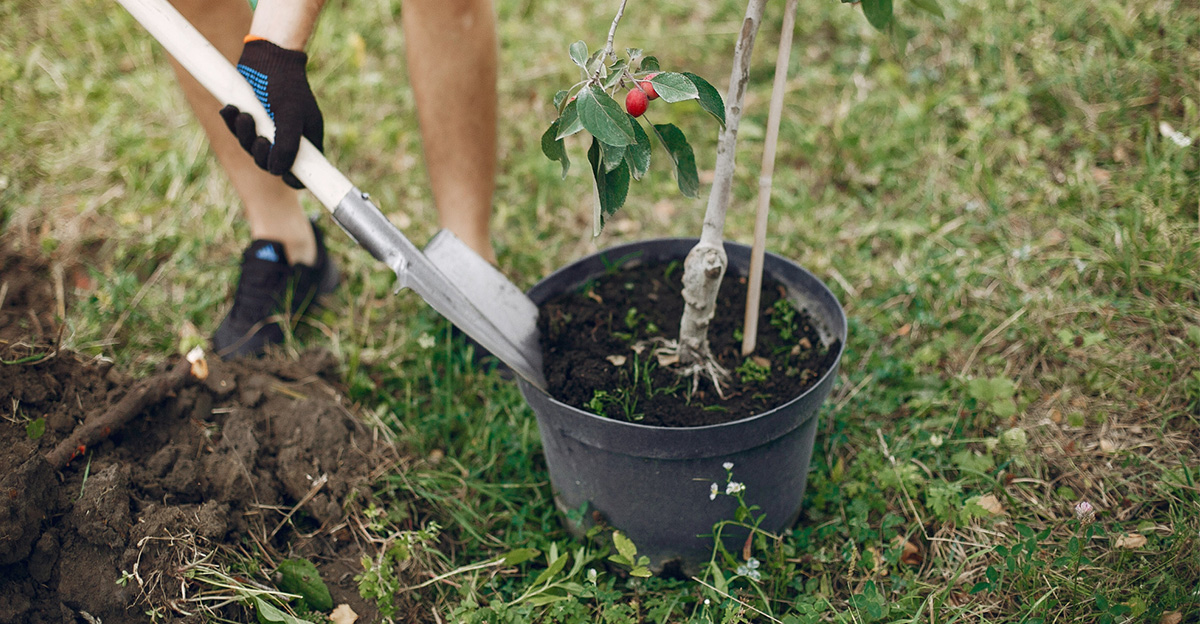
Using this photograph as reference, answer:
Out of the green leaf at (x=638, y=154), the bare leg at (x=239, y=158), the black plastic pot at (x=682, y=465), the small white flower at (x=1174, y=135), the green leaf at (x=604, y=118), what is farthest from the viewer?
the small white flower at (x=1174, y=135)

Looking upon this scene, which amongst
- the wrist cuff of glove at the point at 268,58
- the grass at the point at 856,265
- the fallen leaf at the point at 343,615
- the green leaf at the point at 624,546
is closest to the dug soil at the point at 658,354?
the green leaf at the point at 624,546

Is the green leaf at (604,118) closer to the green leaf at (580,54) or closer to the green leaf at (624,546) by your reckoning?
the green leaf at (580,54)

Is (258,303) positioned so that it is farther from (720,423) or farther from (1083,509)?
(1083,509)

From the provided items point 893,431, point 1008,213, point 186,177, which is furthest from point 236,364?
point 1008,213

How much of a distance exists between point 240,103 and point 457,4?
602 mm

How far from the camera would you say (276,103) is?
154 cm

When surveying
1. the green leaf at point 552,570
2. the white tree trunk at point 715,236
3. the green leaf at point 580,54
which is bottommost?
the green leaf at point 552,570

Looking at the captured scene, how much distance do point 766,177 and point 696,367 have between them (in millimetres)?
412

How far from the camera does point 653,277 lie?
1836mm

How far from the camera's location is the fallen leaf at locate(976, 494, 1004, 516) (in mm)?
1667

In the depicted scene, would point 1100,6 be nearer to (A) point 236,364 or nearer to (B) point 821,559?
(B) point 821,559

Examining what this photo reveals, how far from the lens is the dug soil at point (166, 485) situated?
1360mm

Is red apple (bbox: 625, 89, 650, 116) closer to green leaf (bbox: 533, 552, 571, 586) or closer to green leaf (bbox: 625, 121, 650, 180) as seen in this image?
green leaf (bbox: 625, 121, 650, 180)

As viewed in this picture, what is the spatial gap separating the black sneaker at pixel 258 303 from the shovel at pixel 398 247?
709mm
